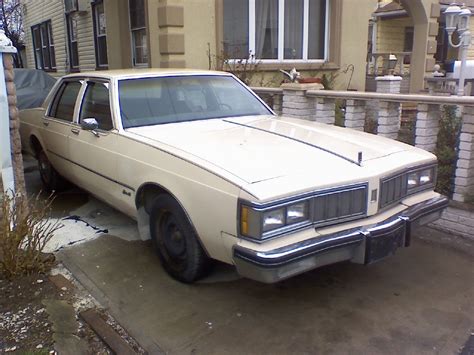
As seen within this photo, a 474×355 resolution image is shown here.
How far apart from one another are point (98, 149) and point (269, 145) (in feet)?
5.53

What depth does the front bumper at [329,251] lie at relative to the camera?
9.09ft

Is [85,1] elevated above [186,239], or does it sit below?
above

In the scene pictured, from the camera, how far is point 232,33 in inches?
395

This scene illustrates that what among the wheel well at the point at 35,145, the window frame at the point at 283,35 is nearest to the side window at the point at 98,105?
the wheel well at the point at 35,145

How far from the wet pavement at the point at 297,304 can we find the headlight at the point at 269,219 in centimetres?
71

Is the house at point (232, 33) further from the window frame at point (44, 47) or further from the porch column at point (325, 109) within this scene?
the window frame at point (44, 47)

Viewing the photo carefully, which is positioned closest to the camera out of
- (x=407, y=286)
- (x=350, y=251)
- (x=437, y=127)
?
(x=350, y=251)

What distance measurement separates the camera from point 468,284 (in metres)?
3.65

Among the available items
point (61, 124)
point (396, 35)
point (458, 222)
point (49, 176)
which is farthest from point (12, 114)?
point (396, 35)

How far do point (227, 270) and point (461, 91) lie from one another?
7.88 m

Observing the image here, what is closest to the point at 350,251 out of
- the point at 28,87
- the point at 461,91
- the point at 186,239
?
the point at 186,239

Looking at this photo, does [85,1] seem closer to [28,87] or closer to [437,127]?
[28,87]

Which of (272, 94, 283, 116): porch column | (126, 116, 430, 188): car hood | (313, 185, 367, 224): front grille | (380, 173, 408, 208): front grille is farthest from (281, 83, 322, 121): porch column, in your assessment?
(313, 185, 367, 224): front grille

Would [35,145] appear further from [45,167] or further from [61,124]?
[61,124]
